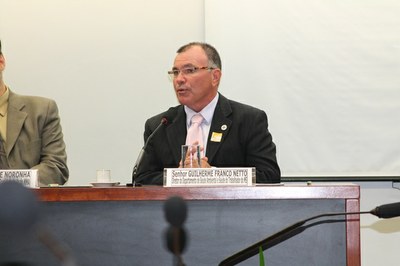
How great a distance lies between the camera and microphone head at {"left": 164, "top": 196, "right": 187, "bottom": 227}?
59 centimetres

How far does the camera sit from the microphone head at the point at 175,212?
59cm

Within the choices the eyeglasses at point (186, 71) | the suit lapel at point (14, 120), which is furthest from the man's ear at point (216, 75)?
the suit lapel at point (14, 120)

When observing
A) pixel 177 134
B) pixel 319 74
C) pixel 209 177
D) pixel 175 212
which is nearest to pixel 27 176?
pixel 209 177

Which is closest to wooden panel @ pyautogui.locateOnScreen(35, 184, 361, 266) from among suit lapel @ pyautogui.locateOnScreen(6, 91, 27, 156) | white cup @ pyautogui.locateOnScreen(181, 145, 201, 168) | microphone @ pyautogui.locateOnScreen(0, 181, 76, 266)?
white cup @ pyautogui.locateOnScreen(181, 145, 201, 168)

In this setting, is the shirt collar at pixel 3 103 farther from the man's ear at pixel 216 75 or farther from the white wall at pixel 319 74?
the white wall at pixel 319 74

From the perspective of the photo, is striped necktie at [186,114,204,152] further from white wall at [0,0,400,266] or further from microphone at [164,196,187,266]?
microphone at [164,196,187,266]

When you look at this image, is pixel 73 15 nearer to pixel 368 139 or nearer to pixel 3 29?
pixel 3 29

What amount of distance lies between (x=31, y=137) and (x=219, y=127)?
0.96 metres

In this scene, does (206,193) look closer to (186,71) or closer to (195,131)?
(195,131)

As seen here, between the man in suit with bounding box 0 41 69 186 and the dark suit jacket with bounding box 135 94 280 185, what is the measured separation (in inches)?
18.2

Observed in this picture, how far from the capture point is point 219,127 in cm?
336

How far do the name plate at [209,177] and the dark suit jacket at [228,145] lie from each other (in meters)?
0.93

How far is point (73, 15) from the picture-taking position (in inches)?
165

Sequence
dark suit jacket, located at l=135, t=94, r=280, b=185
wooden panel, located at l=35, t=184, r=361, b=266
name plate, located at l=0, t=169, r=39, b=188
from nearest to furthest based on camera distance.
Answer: wooden panel, located at l=35, t=184, r=361, b=266, name plate, located at l=0, t=169, r=39, b=188, dark suit jacket, located at l=135, t=94, r=280, b=185
